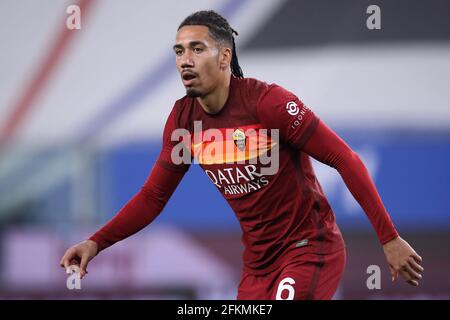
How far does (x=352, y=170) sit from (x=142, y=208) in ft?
3.10

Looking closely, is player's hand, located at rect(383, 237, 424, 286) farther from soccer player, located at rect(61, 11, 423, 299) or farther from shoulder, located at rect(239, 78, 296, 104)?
shoulder, located at rect(239, 78, 296, 104)

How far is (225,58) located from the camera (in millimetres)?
3766

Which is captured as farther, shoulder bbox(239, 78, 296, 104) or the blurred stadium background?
the blurred stadium background

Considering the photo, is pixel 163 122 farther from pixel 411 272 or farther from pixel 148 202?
pixel 411 272

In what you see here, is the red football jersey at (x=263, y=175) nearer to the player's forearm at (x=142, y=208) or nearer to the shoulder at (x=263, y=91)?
the shoulder at (x=263, y=91)

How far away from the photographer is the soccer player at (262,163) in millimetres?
3531

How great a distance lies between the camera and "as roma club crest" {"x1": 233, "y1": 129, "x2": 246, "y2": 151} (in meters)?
3.66

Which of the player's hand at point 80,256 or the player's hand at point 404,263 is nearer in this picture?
the player's hand at point 404,263

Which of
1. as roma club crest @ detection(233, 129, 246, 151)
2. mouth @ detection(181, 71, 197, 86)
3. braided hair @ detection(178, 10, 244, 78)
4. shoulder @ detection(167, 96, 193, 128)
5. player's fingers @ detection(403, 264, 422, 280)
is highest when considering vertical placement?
braided hair @ detection(178, 10, 244, 78)

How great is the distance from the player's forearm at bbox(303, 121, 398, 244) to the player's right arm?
0.61 m

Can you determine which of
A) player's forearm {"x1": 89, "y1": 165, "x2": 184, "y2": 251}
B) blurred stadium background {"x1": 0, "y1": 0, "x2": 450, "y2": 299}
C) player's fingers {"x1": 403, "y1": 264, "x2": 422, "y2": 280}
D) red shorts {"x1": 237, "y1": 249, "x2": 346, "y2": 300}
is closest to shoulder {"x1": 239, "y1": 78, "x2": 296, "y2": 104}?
player's forearm {"x1": 89, "y1": 165, "x2": 184, "y2": 251}

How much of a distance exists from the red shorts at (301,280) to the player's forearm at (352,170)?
11.2 inches

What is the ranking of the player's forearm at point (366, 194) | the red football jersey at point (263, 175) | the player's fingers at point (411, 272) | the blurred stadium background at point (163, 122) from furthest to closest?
the blurred stadium background at point (163, 122), the red football jersey at point (263, 175), the player's forearm at point (366, 194), the player's fingers at point (411, 272)

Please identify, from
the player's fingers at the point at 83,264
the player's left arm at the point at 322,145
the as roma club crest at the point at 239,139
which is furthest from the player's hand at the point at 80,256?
the player's left arm at the point at 322,145
